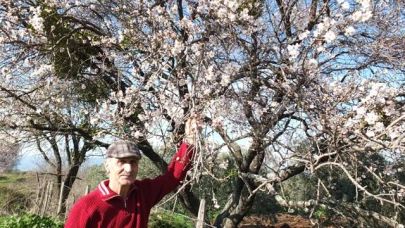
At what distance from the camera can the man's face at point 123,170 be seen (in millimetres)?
2086

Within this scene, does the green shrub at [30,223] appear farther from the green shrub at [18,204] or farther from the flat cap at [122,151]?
the flat cap at [122,151]

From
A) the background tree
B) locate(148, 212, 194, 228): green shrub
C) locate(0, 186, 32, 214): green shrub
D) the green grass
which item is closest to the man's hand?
the background tree

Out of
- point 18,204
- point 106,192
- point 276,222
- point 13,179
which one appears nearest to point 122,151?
point 106,192

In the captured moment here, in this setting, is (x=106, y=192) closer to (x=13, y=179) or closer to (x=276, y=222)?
(x=276, y=222)

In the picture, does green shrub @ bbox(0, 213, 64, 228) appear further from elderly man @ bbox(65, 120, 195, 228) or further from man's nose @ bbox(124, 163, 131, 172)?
man's nose @ bbox(124, 163, 131, 172)

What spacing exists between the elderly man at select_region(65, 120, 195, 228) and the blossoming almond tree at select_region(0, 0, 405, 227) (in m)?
0.68

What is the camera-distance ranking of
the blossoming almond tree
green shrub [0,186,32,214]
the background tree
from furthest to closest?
1. green shrub [0,186,32,214]
2. the background tree
3. the blossoming almond tree

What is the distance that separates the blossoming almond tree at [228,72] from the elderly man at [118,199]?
0.68 m

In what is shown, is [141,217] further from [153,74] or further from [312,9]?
[312,9]

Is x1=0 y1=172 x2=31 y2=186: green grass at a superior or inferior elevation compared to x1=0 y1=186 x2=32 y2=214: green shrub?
superior

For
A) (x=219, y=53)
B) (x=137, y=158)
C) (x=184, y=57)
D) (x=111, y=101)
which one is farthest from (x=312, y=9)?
(x=137, y=158)

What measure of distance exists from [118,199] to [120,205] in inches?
1.3

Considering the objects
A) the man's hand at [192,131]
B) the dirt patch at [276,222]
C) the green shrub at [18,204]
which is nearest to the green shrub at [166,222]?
the dirt patch at [276,222]

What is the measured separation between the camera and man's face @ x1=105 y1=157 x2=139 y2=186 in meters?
2.09
